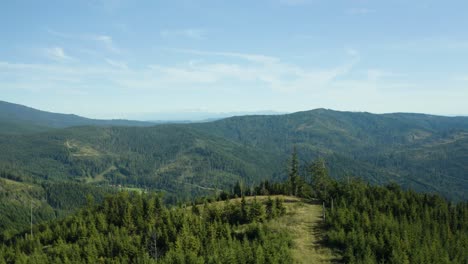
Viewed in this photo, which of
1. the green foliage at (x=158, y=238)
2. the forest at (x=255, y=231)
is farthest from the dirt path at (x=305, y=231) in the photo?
the green foliage at (x=158, y=238)

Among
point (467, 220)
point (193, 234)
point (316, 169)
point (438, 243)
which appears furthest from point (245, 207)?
point (467, 220)

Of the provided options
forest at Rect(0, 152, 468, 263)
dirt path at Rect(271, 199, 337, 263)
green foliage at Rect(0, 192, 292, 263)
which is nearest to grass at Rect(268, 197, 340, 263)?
dirt path at Rect(271, 199, 337, 263)

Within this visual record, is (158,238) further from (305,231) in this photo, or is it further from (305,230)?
(305,230)

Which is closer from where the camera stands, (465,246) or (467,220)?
(465,246)

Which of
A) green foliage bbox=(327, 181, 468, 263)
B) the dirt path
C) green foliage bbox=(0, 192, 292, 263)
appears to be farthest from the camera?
green foliage bbox=(327, 181, 468, 263)

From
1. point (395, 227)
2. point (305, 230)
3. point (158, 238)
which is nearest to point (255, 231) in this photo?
point (305, 230)

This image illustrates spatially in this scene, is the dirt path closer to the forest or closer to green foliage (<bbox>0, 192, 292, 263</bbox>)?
the forest

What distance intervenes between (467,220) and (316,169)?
56581 mm

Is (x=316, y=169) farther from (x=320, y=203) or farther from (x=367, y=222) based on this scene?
(x=367, y=222)

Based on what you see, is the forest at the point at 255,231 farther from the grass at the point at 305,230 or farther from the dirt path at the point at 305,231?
the dirt path at the point at 305,231

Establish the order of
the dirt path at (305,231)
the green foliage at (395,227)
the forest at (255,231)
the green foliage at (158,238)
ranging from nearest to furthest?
the dirt path at (305,231), the green foliage at (158,238), the green foliage at (395,227), the forest at (255,231)

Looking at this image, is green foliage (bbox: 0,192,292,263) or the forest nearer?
green foliage (bbox: 0,192,292,263)

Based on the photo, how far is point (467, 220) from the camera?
397ft

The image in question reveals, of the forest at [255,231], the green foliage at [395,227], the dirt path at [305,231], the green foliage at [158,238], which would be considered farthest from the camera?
the forest at [255,231]
